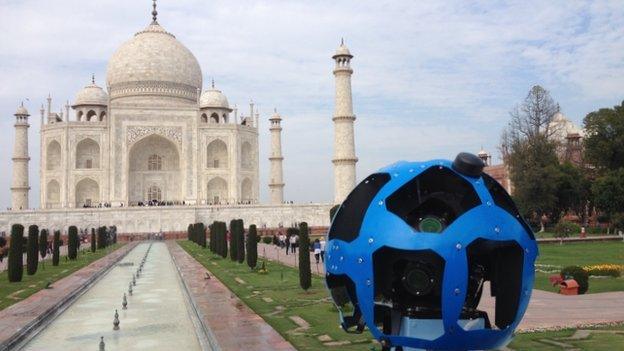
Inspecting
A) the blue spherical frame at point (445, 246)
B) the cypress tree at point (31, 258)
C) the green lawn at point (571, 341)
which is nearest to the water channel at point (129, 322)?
the cypress tree at point (31, 258)

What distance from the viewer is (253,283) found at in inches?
478

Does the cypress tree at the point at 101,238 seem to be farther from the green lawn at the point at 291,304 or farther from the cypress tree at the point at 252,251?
the cypress tree at the point at 252,251

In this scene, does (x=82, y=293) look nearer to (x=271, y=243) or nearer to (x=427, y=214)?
(x=427, y=214)

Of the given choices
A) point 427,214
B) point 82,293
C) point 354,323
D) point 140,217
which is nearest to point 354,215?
point 427,214

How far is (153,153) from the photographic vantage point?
43438 millimetres

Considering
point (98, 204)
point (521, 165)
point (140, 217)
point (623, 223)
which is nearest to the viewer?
point (623, 223)

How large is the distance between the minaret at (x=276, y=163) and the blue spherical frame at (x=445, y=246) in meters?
40.3

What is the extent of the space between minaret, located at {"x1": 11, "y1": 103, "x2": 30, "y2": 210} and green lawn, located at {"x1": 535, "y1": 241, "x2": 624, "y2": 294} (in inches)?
1276

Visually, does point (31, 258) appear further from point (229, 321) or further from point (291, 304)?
point (229, 321)

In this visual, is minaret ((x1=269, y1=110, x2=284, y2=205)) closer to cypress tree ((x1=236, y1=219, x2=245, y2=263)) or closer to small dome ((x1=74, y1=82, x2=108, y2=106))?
small dome ((x1=74, y1=82, x2=108, y2=106))

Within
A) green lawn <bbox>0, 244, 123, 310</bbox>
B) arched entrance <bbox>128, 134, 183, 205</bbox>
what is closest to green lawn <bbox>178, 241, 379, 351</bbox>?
green lawn <bbox>0, 244, 123, 310</bbox>

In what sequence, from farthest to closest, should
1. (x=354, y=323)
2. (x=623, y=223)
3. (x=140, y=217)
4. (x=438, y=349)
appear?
(x=140, y=217) < (x=623, y=223) < (x=354, y=323) < (x=438, y=349)

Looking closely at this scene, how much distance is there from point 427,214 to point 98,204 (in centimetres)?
3914

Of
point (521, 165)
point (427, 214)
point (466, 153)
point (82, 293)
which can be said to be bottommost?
point (82, 293)
